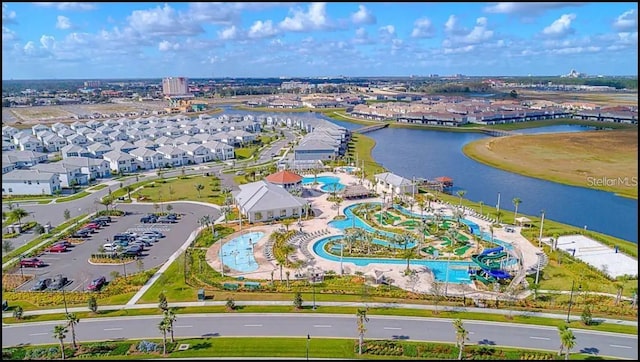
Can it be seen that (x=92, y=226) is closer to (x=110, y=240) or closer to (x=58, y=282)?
(x=110, y=240)

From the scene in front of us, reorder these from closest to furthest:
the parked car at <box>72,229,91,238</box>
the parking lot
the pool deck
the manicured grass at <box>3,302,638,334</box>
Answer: the manicured grass at <box>3,302,638,334</box> → the pool deck → the parking lot → the parked car at <box>72,229,91,238</box>

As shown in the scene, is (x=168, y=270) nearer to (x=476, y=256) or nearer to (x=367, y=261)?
(x=367, y=261)

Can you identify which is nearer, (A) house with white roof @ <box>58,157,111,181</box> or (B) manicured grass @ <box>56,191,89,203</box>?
(B) manicured grass @ <box>56,191,89,203</box>

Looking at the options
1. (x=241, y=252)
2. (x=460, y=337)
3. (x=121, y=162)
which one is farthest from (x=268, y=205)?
(x=121, y=162)

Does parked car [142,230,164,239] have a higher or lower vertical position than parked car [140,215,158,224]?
lower

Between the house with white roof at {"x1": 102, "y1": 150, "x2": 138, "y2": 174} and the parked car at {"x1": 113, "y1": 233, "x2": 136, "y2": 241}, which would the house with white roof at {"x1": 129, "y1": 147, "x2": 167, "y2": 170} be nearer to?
the house with white roof at {"x1": 102, "y1": 150, "x2": 138, "y2": 174}

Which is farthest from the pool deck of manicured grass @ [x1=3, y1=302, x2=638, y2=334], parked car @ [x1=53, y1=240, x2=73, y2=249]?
parked car @ [x1=53, y1=240, x2=73, y2=249]

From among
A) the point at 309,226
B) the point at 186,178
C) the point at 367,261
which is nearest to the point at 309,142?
the point at 186,178
